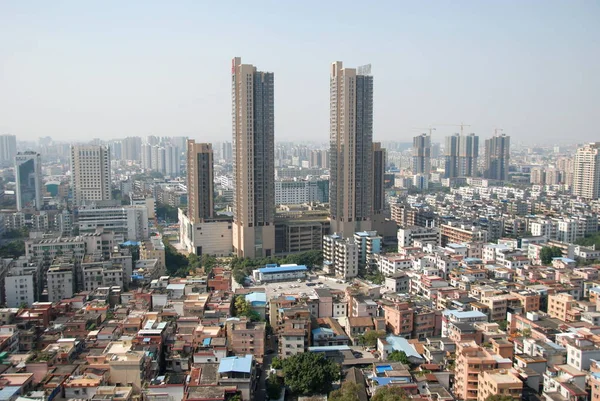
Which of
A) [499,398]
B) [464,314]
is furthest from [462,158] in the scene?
[499,398]

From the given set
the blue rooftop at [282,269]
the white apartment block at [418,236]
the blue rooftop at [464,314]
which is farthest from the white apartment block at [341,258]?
the blue rooftop at [464,314]

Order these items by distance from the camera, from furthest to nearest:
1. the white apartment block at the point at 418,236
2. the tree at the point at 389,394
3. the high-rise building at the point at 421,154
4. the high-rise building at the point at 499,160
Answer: the high-rise building at the point at 421,154, the high-rise building at the point at 499,160, the white apartment block at the point at 418,236, the tree at the point at 389,394

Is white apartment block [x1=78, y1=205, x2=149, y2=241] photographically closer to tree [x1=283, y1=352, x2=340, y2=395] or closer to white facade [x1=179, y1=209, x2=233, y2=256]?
white facade [x1=179, y1=209, x2=233, y2=256]

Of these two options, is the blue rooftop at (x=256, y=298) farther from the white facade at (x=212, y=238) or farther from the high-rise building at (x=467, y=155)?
the high-rise building at (x=467, y=155)

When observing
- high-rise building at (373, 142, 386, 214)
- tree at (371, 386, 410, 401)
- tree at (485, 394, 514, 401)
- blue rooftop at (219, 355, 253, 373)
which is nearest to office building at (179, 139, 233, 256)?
high-rise building at (373, 142, 386, 214)

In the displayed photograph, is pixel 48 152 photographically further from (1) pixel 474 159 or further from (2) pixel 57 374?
(2) pixel 57 374

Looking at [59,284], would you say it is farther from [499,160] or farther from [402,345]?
[499,160]
